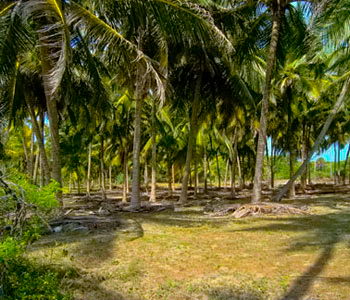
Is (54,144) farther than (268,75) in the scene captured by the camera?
No

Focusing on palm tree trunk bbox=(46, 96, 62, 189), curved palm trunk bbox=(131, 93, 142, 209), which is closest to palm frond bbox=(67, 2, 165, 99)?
palm tree trunk bbox=(46, 96, 62, 189)

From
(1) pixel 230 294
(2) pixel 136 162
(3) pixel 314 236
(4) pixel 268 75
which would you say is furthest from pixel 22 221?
(4) pixel 268 75

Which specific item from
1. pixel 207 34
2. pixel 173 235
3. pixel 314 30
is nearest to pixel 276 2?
pixel 314 30

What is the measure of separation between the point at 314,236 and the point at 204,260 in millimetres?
2898

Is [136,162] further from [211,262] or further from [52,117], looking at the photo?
[211,262]

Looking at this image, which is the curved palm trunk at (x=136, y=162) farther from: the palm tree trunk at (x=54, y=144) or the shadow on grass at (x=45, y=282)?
the shadow on grass at (x=45, y=282)

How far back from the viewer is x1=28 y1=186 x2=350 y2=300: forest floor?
4555 millimetres

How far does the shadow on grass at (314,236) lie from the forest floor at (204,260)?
0.5 inches

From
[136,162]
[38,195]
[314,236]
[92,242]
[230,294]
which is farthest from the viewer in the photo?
[136,162]

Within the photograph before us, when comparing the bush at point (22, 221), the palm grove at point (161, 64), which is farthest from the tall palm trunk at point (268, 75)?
the bush at point (22, 221)

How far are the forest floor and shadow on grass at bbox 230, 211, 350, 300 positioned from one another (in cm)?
1

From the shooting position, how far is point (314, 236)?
7.49m

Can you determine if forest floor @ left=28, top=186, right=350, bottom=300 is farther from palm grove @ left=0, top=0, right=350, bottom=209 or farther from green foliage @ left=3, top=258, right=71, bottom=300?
palm grove @ left=0, top=0, right=350, bottom=209

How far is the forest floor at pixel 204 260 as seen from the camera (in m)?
4.55
